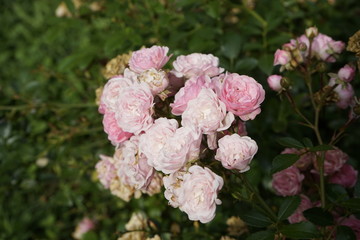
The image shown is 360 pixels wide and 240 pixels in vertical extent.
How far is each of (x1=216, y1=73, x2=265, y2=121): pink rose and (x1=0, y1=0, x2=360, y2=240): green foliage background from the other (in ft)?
1.32

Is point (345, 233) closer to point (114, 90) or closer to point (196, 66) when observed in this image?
point (196, 66)

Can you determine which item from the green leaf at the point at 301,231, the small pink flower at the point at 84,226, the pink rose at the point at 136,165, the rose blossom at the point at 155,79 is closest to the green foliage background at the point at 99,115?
the small pink flower at the point at 84,226

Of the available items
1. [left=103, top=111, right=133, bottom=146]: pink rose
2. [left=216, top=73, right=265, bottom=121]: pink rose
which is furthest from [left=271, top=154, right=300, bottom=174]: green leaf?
[left=103, top=111, right=133, bottom=146]: pink rose

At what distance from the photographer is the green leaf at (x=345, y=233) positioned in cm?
102

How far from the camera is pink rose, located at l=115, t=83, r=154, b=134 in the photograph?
0.97 m

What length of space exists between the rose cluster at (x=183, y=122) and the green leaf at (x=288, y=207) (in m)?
0.21

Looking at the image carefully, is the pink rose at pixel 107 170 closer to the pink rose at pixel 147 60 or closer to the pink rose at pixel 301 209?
the pink rose at pixel 147 60

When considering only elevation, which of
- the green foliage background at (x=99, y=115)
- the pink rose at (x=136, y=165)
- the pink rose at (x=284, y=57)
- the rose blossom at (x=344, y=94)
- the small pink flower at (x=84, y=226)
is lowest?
the small pink flower at (x=84, y=226)

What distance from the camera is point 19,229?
2.09 m

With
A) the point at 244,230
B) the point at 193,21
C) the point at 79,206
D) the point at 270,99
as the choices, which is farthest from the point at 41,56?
the point at 244,230

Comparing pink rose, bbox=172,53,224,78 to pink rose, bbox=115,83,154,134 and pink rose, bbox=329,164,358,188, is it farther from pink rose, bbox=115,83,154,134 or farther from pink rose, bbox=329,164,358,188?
pink rose, bbox=329,164,358,188

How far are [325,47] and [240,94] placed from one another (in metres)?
0.43

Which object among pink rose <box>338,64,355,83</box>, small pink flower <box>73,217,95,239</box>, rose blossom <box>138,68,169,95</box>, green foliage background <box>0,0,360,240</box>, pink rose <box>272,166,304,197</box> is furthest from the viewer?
small pink flower <box>73,217,95,239</box>

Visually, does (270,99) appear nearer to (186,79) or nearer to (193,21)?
(193,21)
